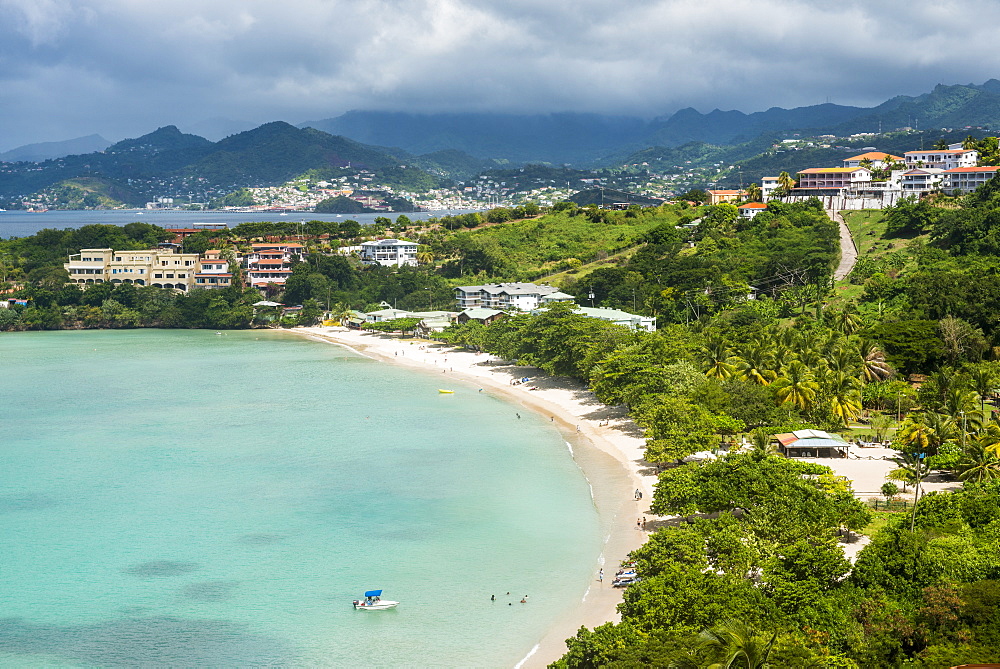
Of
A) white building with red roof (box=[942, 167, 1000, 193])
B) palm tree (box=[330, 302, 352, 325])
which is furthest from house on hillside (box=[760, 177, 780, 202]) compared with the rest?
palm tree (box=[330, 302, 352, 325])

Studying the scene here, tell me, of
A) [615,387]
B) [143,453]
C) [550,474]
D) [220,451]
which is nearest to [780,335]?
[615,387]

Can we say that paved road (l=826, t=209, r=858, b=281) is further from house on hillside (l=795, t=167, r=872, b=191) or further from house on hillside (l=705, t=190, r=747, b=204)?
house on hillside (l=705, t=190, r=747, b=204)

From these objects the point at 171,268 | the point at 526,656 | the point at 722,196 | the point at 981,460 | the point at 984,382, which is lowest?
the point at 526,656

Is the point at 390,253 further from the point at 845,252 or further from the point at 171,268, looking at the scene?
the point at 845,252

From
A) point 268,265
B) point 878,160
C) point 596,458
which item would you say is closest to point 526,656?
point 596,458

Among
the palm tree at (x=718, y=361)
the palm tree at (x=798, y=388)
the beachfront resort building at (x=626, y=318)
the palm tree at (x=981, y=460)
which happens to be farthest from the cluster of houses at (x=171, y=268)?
the palm tree at (x=981, y=460)

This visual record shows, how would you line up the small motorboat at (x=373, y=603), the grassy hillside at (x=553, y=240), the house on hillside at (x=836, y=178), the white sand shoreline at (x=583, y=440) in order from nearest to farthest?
the white sand shoreline at (x=583, y=440) < the small motorboat at (x=373, y=603) < the house on hillside at (x=836, y=178) < the grassy hillside at (x=553, y=240)

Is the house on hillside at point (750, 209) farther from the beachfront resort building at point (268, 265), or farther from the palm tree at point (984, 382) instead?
the palm tree at point (984, 382)
